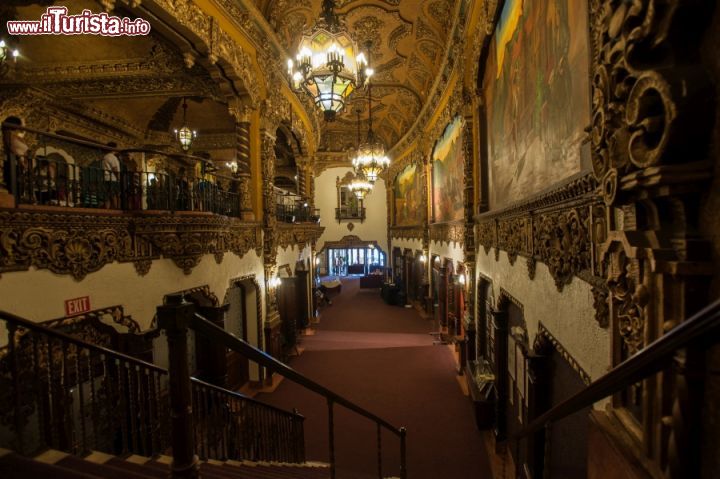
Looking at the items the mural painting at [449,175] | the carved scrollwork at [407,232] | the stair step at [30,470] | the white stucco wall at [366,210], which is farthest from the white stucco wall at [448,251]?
the white stucco wall at [366,210]

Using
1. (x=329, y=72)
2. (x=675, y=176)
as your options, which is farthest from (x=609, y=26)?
(x=329, y=72)

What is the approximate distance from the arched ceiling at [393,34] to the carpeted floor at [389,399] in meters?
7.69

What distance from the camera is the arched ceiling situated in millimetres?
8852

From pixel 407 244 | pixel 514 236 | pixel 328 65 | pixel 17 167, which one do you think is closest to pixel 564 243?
pixel 514 236

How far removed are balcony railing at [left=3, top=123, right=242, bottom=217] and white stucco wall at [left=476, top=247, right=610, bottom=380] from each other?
5.12 m

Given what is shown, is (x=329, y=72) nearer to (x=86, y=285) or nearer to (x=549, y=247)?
(x=549, y=247)

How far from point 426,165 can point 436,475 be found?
10.5m

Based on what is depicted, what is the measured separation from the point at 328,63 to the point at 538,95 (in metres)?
2.62

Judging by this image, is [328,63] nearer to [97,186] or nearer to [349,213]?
[97,186]

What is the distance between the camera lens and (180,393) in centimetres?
144

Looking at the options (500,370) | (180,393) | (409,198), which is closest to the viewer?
(180,393)

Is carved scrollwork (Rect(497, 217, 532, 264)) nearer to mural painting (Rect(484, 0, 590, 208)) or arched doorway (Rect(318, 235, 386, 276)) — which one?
mural painting (Rect(484, 0, 590, 208))

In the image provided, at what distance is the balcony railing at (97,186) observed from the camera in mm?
3838

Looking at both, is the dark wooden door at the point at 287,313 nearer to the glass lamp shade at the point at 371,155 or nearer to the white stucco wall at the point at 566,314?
the glass lamp shade at the point at 371,155
